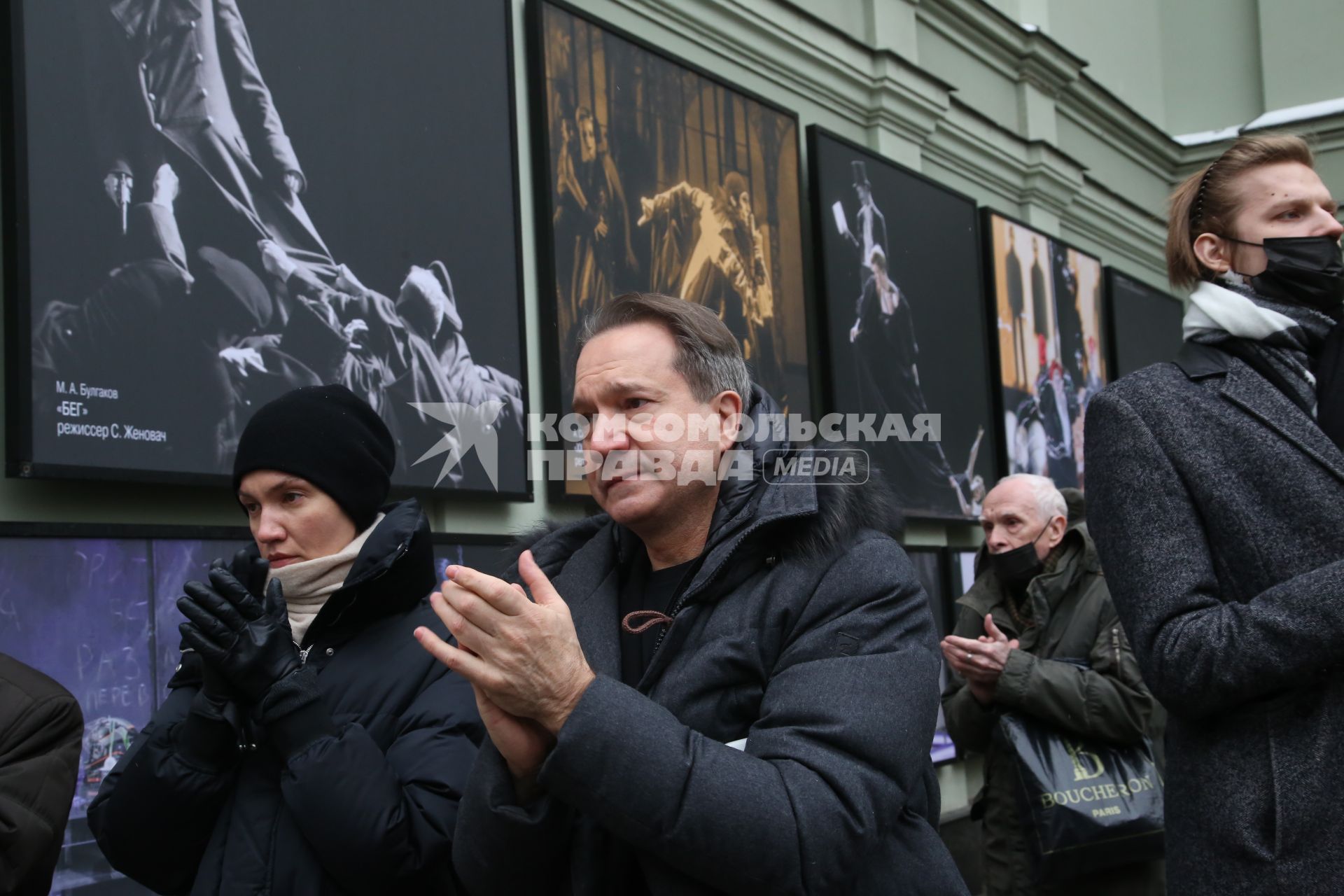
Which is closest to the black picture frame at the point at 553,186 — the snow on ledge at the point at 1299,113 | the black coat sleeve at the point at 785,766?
the black coat sleeve at the point at 785,766

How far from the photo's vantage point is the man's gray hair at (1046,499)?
13.7ft

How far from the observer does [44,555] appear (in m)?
3.35

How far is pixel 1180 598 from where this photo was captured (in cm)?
206

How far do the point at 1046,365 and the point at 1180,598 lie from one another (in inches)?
294

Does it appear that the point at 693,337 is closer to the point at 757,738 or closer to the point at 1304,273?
the point at 757,738

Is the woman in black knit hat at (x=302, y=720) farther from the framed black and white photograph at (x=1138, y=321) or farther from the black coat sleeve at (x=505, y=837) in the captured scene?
the framed black and white photograph at (x=1138, y=321)

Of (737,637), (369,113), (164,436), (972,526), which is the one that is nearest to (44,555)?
(164,436)

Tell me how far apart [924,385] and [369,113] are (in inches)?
167

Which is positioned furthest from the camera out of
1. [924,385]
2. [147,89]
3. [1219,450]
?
[924,385]

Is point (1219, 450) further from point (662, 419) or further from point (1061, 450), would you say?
point (1061, 450)

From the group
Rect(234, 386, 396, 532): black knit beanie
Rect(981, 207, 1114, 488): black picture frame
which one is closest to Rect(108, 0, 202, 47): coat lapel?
Rect(234, 386, 396, 532): black knit beanie

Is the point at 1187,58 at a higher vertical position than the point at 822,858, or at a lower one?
higher

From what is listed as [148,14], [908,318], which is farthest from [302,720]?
[908,318]

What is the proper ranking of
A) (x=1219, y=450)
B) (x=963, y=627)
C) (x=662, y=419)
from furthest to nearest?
1. (x=963, y=627)
2. (x=1219, y=450)
3. (x=662, y=419)
